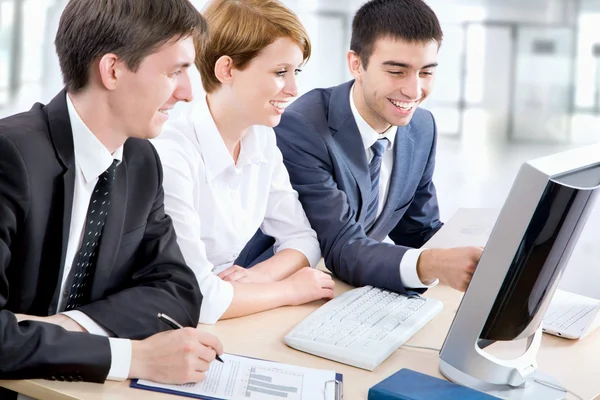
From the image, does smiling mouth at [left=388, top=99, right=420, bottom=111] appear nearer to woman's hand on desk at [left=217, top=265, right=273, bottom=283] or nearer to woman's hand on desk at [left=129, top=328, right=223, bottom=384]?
woman's hand on desk at [left=217, top=265, right=273, bottom=283]

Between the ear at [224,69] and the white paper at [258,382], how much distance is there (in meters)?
0.79

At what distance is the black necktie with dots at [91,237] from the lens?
1.47m

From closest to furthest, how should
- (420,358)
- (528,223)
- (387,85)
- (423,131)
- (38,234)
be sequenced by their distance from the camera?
(528,223), (38,234), (420,358), (387,85), (423,131)

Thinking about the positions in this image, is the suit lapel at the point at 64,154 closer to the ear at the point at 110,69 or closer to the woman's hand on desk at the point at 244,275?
the ear at the point at 110,69

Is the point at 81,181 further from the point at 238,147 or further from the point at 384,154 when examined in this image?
the point at 384,154

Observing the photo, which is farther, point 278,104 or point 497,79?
point 497,79

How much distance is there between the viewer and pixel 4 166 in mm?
1326

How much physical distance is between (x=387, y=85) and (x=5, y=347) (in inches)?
56.2

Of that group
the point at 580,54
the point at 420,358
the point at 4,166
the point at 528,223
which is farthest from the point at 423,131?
the point at 580,54

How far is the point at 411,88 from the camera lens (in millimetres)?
2346

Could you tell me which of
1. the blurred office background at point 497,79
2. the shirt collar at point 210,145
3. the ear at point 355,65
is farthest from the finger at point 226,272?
the blurred office background at point 497,79

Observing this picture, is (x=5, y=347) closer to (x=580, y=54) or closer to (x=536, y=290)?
(x=536, y=290)

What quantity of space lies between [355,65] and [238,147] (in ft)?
2.04

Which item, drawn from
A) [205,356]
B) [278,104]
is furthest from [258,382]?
[278,104]
